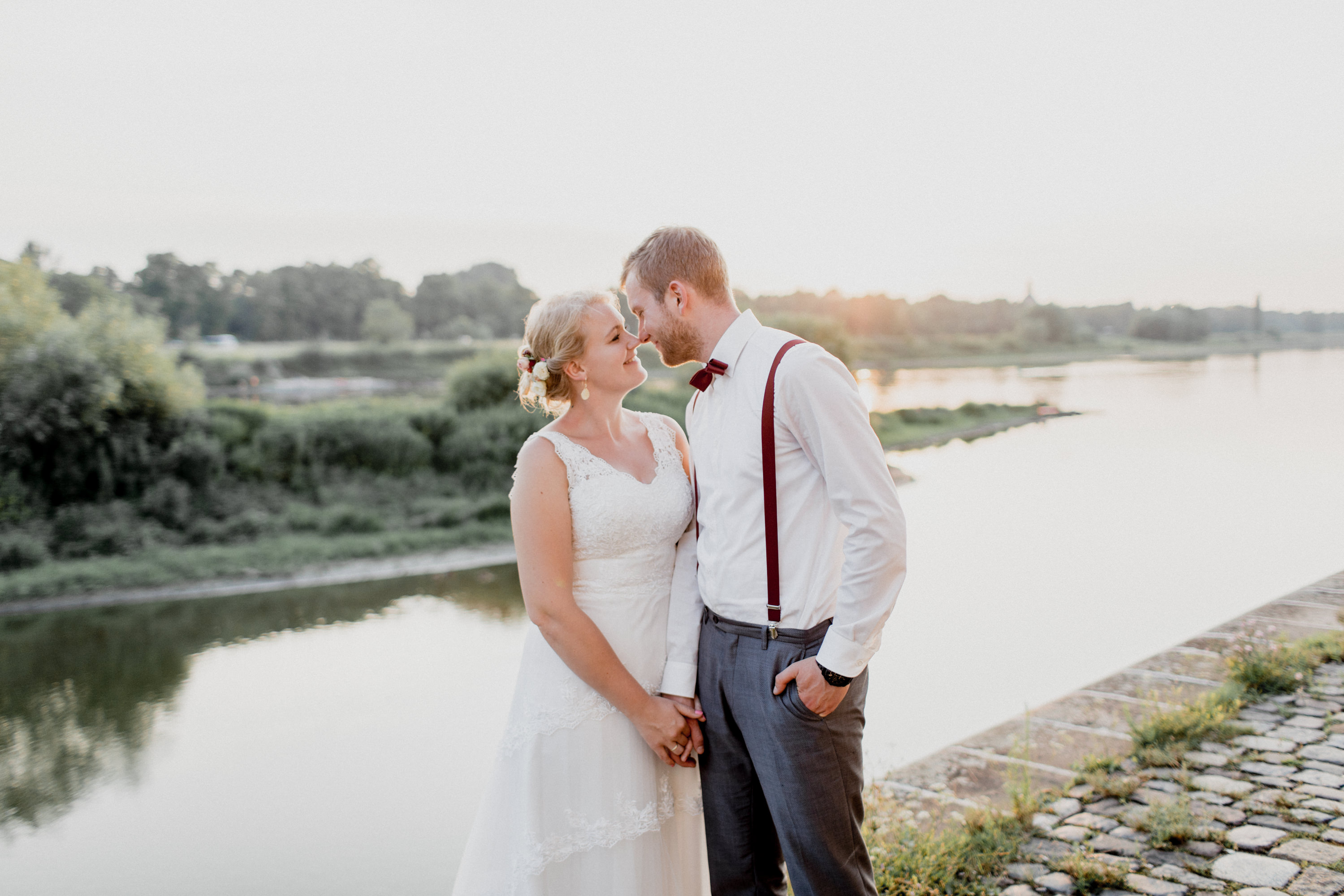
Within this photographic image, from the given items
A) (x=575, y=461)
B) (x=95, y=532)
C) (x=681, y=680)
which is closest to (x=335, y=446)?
(x=95, y=532)

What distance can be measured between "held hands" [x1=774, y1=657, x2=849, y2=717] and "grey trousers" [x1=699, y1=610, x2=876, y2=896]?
2 centimetres

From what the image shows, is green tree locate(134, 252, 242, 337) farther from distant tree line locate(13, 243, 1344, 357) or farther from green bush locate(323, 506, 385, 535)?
green bush locate(323, 506, 385, 535)

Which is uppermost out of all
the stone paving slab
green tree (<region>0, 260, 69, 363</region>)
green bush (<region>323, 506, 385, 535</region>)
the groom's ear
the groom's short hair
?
green tree (<region>0, 260, 69, 363</region>)

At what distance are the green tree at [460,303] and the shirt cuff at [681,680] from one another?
28386 mm

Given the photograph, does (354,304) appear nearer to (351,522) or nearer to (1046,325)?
(351,522)

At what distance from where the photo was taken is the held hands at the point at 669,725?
6.40 feet

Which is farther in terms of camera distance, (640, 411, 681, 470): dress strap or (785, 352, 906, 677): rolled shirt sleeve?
(640, 411, 681, 470): dress strap

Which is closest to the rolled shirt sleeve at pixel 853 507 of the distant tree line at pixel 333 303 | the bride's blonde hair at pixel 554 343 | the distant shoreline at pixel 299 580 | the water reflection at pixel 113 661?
the bride's blonde hair at pixel 554 343

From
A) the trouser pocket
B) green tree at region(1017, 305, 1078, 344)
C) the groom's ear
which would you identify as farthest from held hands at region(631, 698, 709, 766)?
green tree at region(1017, 305, 1078, 344)

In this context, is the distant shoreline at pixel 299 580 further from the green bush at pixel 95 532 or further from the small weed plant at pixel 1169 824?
the small weed plant at pixel 1169 824

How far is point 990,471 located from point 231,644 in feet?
52.6

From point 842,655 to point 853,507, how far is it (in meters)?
0.28

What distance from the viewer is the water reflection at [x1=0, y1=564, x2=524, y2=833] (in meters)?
5.28

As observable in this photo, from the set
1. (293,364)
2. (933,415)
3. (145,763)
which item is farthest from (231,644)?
(933,415)
